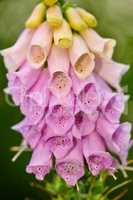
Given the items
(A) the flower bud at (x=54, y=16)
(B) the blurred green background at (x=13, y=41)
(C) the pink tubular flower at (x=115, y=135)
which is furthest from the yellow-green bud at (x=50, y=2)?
(B) the blurred green background at (x=13, y=41)

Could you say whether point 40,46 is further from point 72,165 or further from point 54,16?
point 72,165

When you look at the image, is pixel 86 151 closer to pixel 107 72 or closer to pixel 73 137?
pixel 73 137

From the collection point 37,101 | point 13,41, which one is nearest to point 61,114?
point 37,101

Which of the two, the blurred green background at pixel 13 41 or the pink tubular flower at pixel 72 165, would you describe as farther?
the blurred green background at pixel 13 41

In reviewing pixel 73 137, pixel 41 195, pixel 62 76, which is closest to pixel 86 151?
pixel 73 137

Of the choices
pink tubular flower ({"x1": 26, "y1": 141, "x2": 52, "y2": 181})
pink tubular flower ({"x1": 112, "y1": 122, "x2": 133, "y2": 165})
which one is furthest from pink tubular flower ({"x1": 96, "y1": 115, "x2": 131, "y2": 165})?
pink tubular flower ({"x1": 26, "y1": 141, "x2": 52, "y2": 181})

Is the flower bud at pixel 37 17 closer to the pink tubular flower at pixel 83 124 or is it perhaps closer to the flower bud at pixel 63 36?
the flower bud at pixel 63 36
